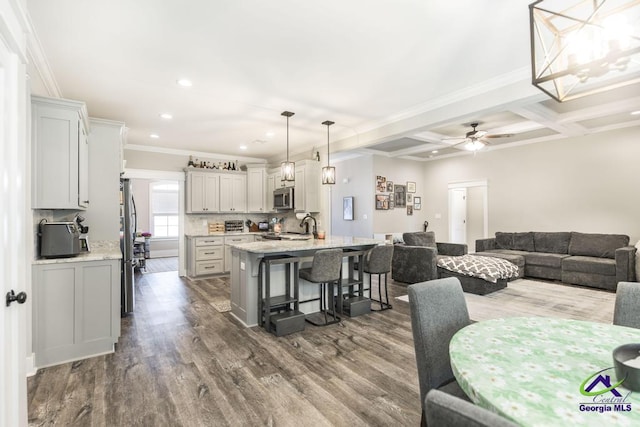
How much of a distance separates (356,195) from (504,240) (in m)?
3.52

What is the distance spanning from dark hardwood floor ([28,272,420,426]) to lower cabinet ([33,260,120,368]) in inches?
5.5

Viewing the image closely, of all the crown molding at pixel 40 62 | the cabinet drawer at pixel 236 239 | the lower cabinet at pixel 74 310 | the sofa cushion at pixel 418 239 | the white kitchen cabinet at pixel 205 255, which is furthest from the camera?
the cabinet drawer at pixel 236 239

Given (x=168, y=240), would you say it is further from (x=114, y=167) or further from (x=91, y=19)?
(x=91, y=19)

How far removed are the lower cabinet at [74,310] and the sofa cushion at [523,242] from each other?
7.19 metres

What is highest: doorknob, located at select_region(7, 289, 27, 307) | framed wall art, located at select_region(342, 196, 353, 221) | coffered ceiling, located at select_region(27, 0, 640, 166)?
coffered ceiling, located at select_region(27, 0, 640, 166)

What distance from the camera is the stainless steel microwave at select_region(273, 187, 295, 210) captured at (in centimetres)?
668

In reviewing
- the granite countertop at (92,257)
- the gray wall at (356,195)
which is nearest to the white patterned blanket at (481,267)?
the gray wall at (356,195)

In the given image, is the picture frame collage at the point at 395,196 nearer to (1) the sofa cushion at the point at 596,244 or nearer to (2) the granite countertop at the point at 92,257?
(1) the sofa cushion at the point at 596,244

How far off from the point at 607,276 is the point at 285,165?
554cm

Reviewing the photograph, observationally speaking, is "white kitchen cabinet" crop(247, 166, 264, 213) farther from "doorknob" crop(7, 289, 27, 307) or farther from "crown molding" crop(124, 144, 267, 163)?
"doorknob" crop(7, 289, 27, 307)

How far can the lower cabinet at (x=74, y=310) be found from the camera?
2.70 meters

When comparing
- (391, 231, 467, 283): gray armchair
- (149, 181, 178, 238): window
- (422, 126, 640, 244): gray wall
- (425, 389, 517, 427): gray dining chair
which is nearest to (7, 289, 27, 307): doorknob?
(425, 389, 517, 427): gray dining chair

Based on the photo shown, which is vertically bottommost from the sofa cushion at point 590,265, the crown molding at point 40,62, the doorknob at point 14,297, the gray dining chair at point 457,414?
the sofa cushion at point 590,265

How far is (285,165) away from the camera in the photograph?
Result: 4.76 metres
